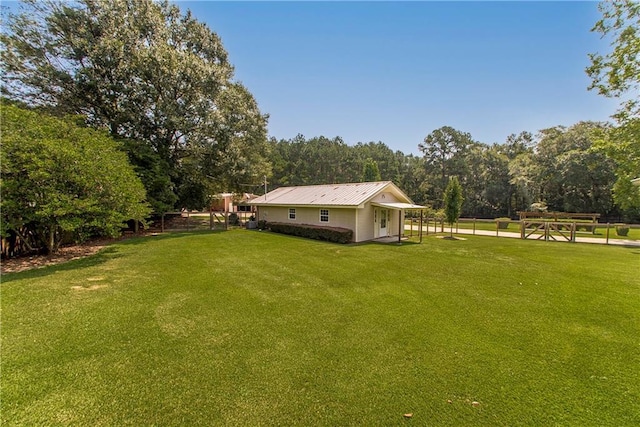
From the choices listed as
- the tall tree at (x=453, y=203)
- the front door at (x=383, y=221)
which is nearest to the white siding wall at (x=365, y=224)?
the front door at (x=383, y=221)

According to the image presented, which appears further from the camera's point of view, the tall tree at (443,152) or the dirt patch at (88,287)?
the tall tree at (443,152)

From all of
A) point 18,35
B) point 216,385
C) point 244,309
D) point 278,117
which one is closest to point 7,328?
point 244,309

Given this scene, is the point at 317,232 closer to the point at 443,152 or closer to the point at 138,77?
the point at 138,77

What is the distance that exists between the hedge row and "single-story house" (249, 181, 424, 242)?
24.8 inches

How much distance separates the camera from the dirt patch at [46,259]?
8500mm

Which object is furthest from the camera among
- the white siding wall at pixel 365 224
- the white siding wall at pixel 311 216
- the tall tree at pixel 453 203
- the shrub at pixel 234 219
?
the shrub at pixel 234 219

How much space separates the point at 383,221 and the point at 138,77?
17.5 meters

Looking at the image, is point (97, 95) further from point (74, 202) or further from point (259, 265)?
point (259, 265)

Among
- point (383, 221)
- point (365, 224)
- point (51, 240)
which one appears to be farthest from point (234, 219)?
point (51, 240)

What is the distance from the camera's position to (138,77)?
17375mm

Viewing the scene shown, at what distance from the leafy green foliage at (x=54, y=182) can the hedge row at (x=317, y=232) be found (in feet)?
28.0

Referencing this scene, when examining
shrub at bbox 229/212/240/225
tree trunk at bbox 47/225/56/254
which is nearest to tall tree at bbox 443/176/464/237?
shrub at bbox 229/212/240/225

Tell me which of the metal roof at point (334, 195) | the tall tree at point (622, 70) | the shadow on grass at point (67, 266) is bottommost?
the shadow on grass at point (67, 266)

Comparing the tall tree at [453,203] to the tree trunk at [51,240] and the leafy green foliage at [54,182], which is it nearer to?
the leafy green foliage at [54,182]
